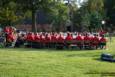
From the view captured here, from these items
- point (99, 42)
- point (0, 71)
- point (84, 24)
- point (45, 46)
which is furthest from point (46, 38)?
point (84, 24)

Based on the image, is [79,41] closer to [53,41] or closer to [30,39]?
[53,41]

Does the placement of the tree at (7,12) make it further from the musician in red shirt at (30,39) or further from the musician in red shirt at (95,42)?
the musician in red shirt at (95,42)

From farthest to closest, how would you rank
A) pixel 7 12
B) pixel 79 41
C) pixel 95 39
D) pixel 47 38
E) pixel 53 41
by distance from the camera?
pixel 7 12 < pixel 47 38 < pixel 53 41 < pixel 95 39 < pixel 79 41

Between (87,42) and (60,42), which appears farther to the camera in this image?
(60,42)

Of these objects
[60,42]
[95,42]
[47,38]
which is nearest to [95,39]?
[95,42]

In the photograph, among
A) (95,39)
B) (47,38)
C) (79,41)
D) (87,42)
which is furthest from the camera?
(47,38)

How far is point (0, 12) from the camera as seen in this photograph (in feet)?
226

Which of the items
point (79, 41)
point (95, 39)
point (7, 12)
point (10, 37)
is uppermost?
point (7, 12)

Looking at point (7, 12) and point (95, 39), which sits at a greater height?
point (7, 12)

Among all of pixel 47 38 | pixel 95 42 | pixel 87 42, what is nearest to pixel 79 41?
pixel 87 42

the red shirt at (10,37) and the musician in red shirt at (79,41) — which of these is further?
the red shirt at (10,37)

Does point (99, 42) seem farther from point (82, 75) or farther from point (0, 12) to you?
point (0, 12)

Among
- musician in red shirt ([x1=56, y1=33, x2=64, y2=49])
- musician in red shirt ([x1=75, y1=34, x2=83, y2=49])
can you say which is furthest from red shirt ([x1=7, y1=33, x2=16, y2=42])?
musician in red shirt ([x1=75, y1=34, x2=83, y2=49])

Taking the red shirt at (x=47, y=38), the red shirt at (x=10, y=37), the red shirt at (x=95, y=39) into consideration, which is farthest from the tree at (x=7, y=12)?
the red shirt at (x=95, y=39)
